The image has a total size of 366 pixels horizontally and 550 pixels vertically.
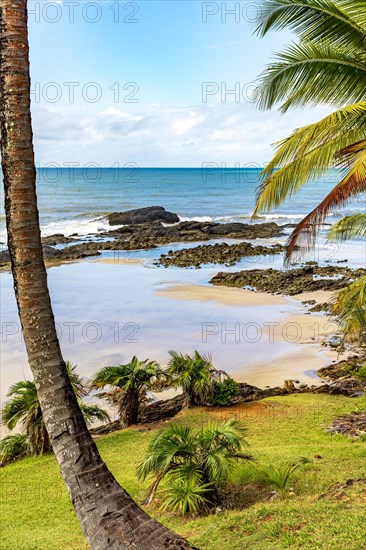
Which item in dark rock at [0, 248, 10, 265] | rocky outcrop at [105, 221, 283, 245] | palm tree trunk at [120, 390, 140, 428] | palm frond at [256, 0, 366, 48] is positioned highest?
palm frond at [256, 0, 366, 48]

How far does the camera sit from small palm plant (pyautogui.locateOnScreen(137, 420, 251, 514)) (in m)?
6.70

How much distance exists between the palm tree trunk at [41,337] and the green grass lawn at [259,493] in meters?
1.46

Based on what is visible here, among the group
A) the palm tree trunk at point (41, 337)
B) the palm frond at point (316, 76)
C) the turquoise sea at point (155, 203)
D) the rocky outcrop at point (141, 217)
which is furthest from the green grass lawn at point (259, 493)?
the rocky outcrop at point (141, 217)

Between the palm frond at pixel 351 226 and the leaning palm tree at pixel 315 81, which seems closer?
the leaning palm tree at pixel 315 81

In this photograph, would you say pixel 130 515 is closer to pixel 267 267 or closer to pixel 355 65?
pixel 355 65

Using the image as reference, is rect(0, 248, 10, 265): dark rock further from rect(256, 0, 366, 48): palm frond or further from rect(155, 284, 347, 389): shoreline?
rect(256, 0, 366, 48): palm frond

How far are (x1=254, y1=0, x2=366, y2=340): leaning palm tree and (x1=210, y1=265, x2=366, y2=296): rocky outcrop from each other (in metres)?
16.2

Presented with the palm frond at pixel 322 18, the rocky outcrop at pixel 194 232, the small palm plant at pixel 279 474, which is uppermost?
the palm frond at pixel 322 18

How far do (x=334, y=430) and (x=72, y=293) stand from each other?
1623cm

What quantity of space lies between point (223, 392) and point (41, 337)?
7.65 meters

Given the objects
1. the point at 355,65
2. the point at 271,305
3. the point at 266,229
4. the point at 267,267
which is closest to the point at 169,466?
the point at 355,65

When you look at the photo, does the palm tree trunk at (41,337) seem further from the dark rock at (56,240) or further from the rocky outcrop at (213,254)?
the dark rock at (56,240)

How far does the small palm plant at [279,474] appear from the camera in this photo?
7004 mm

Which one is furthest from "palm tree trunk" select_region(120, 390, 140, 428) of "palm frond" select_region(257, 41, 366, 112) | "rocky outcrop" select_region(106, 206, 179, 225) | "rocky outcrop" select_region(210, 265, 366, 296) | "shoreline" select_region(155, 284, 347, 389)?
"rocky outcrop" select_region(106, 206, 179, 225)
